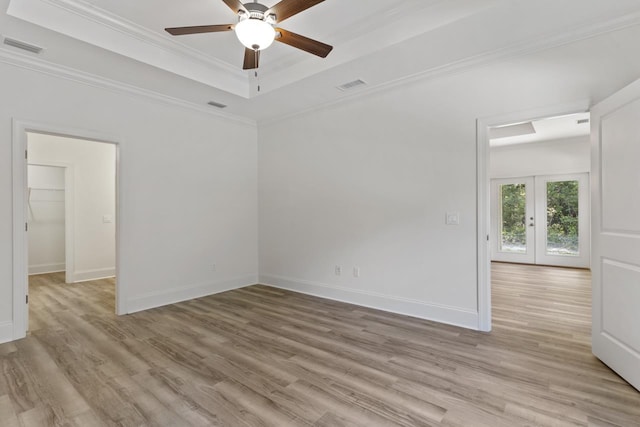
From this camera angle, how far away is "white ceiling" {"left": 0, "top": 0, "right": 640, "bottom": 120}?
8.53 feet

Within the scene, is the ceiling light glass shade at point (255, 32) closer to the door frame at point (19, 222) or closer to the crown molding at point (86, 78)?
the crown molding at point (86, 78)

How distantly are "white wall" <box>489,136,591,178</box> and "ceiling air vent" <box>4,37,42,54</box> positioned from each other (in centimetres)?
732

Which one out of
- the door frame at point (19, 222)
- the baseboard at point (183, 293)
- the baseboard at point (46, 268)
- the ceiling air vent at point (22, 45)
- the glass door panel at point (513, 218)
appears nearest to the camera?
the ceiling air vent at point (22, 45)

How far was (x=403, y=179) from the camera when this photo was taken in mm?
3908

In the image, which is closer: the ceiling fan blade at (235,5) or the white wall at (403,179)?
the ceiling fan blade at (235,5)

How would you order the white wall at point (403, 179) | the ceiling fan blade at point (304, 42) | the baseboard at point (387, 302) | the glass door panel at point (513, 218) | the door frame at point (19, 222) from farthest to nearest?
the glass door panel at point (513, 218)
the baseboard at point (387, 302)
the door frame at point (19, 222)
the white wall at point (403, 179)
the ceiling fan blade at point (304, 42)

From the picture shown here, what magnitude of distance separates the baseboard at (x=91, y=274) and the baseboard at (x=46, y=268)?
1.49 metres

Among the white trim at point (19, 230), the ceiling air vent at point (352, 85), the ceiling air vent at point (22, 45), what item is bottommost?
the white trim at point (19, 230)

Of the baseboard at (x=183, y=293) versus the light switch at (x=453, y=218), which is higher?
the light switch at (x=453, y=218)

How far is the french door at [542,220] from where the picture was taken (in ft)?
22.7

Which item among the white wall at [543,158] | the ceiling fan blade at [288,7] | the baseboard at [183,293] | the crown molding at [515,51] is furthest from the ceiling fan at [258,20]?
the white wall at [543,158]

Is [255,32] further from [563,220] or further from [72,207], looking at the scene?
[563,220]

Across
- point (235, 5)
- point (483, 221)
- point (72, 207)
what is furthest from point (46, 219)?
point (483, 221)

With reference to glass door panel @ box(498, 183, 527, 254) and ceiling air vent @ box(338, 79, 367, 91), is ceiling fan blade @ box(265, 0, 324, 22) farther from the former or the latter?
glass door panel @ box(498, 183, 527, 254)
